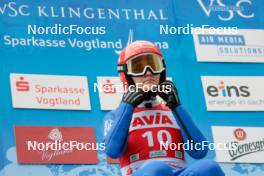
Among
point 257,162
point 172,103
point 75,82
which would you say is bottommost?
point 257,162

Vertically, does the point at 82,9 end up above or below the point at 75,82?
above

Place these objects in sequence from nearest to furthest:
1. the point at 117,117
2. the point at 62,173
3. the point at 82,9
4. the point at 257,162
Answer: the point at 117,117 < the point at 62,173 < the point at 257,162 < the point at 82,9

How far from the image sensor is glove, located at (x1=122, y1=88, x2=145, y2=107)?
2.96 m

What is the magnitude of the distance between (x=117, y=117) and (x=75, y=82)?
4.45 ft

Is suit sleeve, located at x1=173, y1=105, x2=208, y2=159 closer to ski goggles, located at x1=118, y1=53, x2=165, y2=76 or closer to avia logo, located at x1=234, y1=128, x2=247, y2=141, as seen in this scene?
ski goggles, located at x1=118, y1=53, x2=165, y2=76

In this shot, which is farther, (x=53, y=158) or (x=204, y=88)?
(x=204, y=88)

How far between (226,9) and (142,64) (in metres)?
1.88

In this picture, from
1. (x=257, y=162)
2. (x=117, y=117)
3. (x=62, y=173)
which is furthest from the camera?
(x=257, y=162)

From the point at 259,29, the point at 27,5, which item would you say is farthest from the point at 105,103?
the point at 259,29

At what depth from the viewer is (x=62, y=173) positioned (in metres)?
3.95

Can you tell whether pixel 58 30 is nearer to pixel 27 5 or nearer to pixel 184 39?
pixel 27 5

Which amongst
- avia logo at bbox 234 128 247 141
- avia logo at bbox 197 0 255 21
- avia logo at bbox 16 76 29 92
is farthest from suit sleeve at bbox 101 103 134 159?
avia logo at bbox 197 0 255 21

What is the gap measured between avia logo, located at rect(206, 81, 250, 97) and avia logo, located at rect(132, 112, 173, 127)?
1374mm

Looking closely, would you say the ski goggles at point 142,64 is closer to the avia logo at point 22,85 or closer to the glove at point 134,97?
the glove at point 134,97
